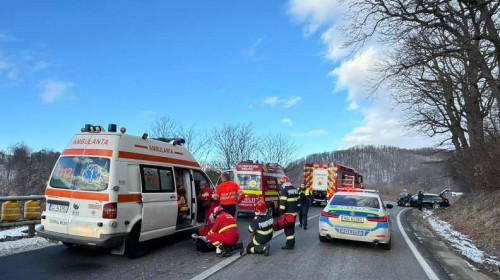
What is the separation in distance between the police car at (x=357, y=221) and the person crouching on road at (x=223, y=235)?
2472mm

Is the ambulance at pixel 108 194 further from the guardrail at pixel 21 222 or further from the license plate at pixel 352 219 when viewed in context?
the license plate at pixel 352 219

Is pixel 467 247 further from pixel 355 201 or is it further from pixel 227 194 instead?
pixel 227 194

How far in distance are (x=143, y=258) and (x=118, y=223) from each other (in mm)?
1095

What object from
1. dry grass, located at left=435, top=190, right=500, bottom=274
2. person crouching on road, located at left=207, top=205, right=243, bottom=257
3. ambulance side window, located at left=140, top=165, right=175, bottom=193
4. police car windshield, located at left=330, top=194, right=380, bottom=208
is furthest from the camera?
dry grass, located at left=435, top=190, right=500, bottom=274

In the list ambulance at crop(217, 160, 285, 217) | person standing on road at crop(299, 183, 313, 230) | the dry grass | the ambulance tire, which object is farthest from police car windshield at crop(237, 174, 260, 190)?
the ambulance tire

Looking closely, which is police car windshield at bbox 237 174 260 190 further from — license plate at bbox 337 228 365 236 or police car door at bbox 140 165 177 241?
police car door at bbox 140 165 177 241

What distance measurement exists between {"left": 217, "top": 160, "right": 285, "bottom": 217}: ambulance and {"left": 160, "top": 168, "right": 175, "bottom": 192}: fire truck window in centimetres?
848

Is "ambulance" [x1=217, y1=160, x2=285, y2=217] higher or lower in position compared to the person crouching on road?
higher

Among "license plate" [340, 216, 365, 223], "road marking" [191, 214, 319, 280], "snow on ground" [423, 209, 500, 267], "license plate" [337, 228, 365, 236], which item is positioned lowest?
"snow on ground" [423, 209, 500, 267]

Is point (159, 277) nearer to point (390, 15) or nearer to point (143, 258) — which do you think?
point (143, 258)

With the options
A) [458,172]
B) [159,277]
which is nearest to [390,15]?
[159,277]

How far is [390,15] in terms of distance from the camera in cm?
1539

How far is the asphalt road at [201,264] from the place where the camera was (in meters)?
6.61

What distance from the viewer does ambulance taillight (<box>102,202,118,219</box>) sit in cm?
721
